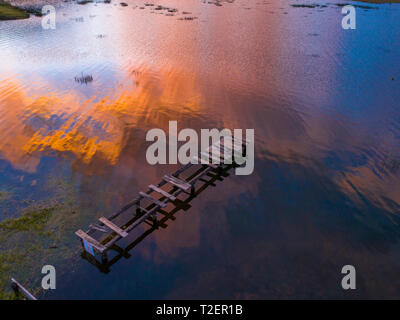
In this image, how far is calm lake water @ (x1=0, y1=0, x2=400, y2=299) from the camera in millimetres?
13312

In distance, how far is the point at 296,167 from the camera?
67.8ft

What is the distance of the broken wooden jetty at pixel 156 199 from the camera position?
13664mm

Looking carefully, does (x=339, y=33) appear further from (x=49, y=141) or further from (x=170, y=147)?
(x=49, y=141)

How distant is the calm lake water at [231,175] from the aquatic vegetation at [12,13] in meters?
19.0

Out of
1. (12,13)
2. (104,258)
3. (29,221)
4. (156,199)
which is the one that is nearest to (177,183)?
(156,199)

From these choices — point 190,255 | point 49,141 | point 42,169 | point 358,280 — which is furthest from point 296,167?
→ point 49,141

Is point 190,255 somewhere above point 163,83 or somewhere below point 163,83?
below

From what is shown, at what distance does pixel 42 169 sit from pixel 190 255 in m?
13.2

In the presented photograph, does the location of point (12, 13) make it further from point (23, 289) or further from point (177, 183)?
point (23, 289)

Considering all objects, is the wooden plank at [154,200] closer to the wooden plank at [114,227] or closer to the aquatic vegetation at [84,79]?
the wooden plank at [114,227]

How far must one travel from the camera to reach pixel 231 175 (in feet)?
66.6

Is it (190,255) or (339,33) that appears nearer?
(190,255)

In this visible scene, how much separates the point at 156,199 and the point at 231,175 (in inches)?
258

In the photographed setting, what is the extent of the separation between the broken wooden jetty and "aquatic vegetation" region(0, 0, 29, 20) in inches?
2850
